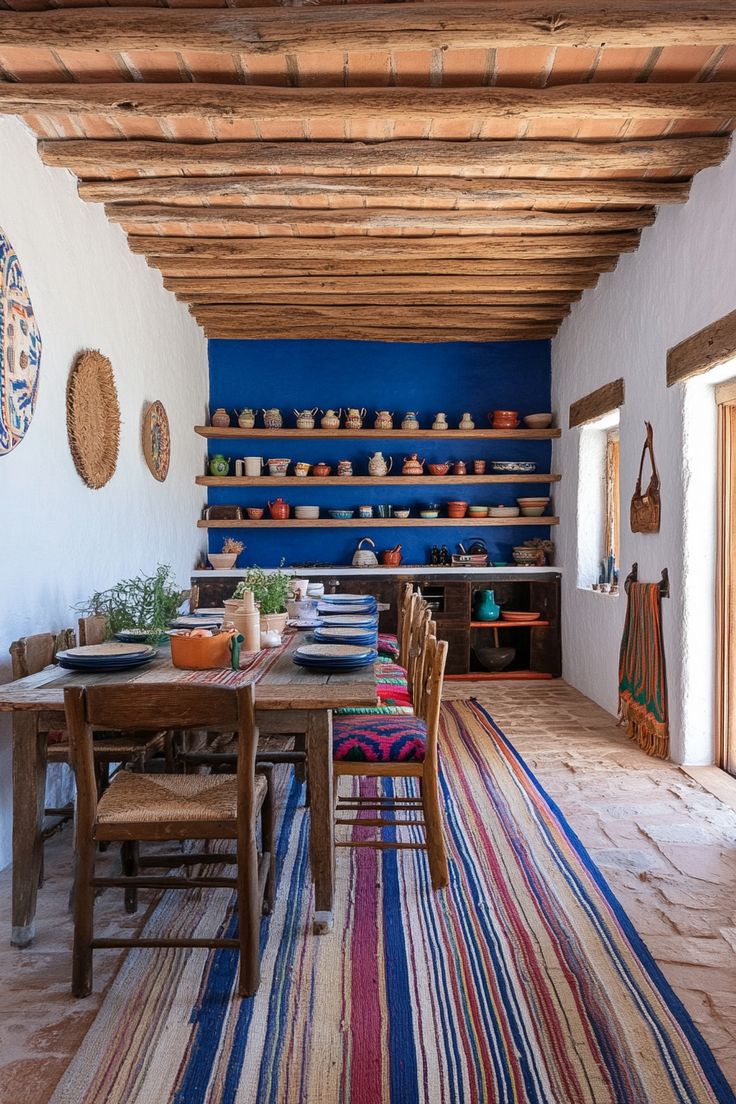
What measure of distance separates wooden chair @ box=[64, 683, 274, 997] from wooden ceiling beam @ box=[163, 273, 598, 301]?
159 inches

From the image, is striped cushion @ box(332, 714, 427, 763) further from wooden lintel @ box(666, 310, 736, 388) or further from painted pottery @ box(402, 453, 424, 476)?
painted pottery @ box(402, 453, 424, 476)

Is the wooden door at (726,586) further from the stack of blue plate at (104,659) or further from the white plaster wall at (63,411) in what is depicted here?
the white plaster wall at (63,411)

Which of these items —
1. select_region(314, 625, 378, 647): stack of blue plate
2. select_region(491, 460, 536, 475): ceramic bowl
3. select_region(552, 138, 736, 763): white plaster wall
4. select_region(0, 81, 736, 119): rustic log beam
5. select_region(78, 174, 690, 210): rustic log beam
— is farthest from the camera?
select_region(491, 460, 536, 475): ceramic bowl

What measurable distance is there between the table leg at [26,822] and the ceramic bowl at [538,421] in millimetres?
5176

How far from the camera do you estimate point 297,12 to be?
256 centimetres

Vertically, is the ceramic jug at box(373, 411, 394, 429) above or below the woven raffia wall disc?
above

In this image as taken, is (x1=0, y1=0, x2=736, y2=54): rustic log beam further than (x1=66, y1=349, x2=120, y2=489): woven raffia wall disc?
No

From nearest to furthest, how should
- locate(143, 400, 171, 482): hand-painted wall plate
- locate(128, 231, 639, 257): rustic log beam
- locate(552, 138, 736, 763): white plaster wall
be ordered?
locate(552, 138, 736, 763): white plaster wall
locate(128, 231, 639, 257): rustic log beam
locate(143, 400, 171, 482): hand-painted wall plate

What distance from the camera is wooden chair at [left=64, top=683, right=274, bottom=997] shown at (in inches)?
74.5

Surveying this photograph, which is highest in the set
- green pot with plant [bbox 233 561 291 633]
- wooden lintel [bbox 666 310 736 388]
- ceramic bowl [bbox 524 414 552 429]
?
ceramic bowl [bbox 524 414 552 429]

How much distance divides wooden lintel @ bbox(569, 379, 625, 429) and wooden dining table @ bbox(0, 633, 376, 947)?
3351 millimetres

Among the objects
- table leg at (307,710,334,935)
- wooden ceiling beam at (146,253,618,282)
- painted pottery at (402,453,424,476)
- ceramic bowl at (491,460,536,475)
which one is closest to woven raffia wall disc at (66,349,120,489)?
wooden ceiling beam at (146,253,618,282)

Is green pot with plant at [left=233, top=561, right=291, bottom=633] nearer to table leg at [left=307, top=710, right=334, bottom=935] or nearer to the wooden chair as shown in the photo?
table leg at [left=307, top=710, right=334, bottom=935]

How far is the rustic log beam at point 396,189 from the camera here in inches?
149
